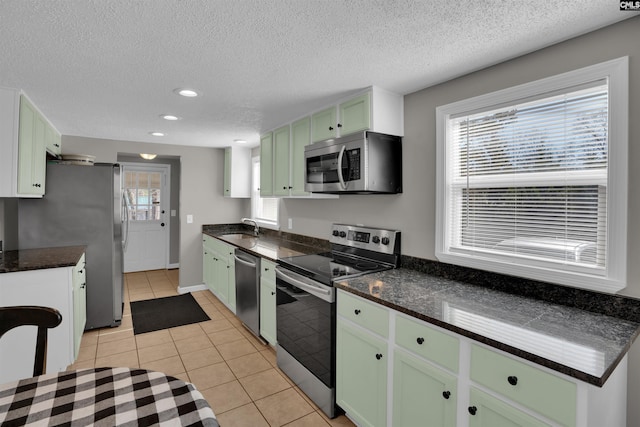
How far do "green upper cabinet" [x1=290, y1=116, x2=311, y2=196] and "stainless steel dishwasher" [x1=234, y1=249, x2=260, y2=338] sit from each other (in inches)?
30.7

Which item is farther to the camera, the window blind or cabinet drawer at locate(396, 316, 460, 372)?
the window blind

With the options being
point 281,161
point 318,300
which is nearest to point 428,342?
point 318,300

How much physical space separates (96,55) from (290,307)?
1991mm

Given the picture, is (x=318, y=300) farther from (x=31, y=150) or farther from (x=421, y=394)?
(x=31, y=150)

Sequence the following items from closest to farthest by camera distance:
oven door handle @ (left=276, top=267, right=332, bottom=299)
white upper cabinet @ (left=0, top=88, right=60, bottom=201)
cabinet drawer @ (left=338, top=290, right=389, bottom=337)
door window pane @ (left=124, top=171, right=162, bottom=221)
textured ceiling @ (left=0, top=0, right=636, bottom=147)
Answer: textured ceiling @ (left=0, top=0, right=636, bottom=147) < cabinet drawer @ (left=338, top=290, right=389, bottom=337) < oven door handle @ (left=276, top=267, right=332, bottom=299) < white upper cabinet @ (left=0, top=88, right=60, bottom=201) < door window pane @ (left=124, top=171, right=162, bottom=221)

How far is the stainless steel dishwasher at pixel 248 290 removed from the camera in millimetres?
3119

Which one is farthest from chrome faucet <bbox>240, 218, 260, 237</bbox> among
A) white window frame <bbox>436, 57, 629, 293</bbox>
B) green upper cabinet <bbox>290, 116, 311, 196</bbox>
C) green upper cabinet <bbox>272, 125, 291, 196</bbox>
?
white window frame <bbox>436, 57, 629, 293</bbox>

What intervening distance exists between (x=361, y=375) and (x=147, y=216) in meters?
5.56

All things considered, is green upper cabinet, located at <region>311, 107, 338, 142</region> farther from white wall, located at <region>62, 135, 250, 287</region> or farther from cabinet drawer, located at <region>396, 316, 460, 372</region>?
white wall, located at <region>62, 135, 250, 287</region>

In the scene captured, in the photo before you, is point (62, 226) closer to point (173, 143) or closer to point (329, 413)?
point (173, 143)

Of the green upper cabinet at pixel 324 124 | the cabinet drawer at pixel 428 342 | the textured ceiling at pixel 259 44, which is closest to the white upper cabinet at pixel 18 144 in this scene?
the textured ceiling at pixel 259 44

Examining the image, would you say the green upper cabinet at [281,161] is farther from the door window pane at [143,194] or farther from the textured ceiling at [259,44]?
the door window pane at [143,194]

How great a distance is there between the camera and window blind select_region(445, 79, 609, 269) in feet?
5.06

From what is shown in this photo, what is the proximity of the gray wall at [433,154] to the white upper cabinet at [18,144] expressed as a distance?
7.85 ft
